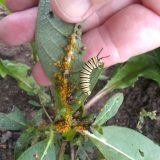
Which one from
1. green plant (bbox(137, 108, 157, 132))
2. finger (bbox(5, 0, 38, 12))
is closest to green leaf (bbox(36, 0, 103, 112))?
finger (bbox(5, 0, 38, 12))

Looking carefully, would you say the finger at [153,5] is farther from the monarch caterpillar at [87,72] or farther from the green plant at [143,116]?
the green plant at [143,116]

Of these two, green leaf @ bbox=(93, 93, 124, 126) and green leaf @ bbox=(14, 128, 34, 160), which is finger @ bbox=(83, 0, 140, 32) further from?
green leaf @ bbox=(14, 128, 34, 160)

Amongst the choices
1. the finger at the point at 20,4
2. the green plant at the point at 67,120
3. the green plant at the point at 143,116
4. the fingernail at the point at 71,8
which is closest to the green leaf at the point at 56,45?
the green plant at the point at 67,120

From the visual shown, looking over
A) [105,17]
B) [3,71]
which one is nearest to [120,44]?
[105,17]

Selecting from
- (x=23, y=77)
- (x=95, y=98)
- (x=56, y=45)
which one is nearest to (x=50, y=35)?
(x=56, y=45)

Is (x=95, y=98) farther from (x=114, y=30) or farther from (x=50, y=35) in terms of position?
(x=50, y=35)

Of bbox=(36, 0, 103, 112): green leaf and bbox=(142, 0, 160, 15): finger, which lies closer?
bbox=(36, 0, 103, 112): green leaf
